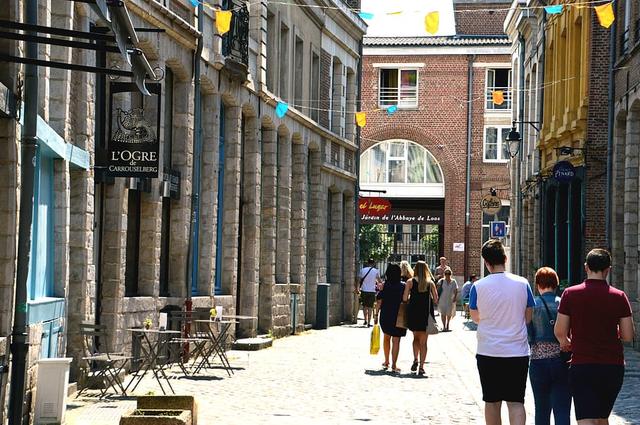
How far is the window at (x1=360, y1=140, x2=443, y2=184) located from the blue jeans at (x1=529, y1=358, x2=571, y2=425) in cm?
4698

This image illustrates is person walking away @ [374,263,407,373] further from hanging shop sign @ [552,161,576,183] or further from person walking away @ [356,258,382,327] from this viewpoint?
person walking away @ [356,258,382,327]

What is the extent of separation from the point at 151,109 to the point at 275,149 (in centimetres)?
983

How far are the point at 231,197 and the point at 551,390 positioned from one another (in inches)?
583

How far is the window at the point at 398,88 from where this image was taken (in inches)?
2297

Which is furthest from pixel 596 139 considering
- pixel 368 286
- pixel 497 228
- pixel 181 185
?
pixel 497 228

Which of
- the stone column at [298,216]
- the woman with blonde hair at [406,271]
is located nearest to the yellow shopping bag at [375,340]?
the woman with blonde hair at [406,271]

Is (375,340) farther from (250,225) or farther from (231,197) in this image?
(250,225)

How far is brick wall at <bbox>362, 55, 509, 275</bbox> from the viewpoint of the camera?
5769 cm

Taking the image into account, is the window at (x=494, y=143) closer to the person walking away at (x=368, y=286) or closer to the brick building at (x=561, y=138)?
the brick building at (x=561, y=138)

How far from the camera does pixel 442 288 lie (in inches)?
1405

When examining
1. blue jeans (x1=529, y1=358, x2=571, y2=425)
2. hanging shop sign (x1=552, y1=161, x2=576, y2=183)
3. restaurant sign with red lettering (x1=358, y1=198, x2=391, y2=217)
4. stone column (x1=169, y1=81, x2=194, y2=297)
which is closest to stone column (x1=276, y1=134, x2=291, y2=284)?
hanging shop sign (x1=552, y1=161, x2=576, y2=183)

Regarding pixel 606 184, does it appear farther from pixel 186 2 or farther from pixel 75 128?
pixel 75 128

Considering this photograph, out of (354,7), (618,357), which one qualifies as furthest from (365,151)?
(618,357)

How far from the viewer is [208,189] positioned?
24281 mm
